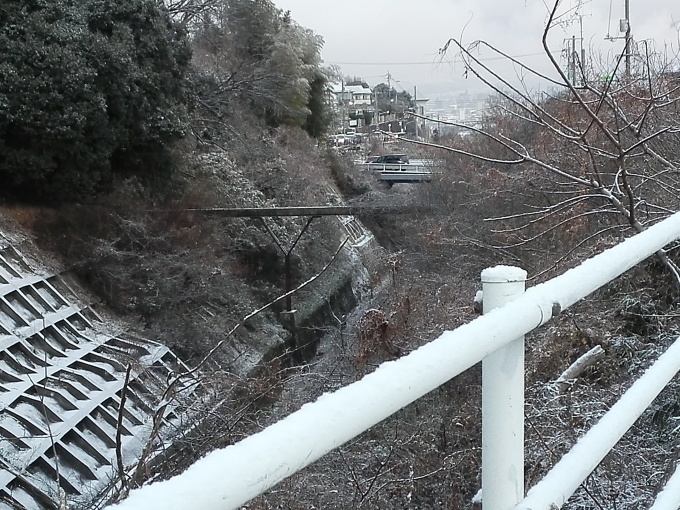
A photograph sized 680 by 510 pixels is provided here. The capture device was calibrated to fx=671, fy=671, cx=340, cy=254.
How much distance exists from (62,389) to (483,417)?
7.73 metres

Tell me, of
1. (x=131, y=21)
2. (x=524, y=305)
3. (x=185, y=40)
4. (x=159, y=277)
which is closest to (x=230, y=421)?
(x=524, y=305)

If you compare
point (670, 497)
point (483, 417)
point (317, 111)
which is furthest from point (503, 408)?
point (317, 111)

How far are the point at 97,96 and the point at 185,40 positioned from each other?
3356 mm

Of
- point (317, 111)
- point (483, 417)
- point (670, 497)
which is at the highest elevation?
point (317, 111)

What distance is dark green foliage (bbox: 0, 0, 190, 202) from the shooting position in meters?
10.0

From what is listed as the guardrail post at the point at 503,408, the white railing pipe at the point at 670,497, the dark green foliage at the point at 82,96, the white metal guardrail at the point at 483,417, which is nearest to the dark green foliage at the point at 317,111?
the dark green foliage at the point at 82,96

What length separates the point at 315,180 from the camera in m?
18.5

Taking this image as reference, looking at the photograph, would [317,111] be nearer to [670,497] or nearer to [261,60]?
[261,60]

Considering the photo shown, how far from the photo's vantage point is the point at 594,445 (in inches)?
41.5

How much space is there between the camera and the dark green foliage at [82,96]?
10000mm

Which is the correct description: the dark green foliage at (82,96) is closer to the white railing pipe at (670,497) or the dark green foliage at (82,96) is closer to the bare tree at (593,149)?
the bare tree at (593,149)

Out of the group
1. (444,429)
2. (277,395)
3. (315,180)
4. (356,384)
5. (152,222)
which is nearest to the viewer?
(356,384)

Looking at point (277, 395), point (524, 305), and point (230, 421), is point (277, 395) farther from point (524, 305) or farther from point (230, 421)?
point (524, 305)

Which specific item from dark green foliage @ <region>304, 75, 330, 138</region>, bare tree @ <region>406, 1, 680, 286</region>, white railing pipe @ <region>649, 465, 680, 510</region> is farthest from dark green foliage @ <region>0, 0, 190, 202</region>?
dark green foliage @ <region>304, 75, 330, 138</region>
